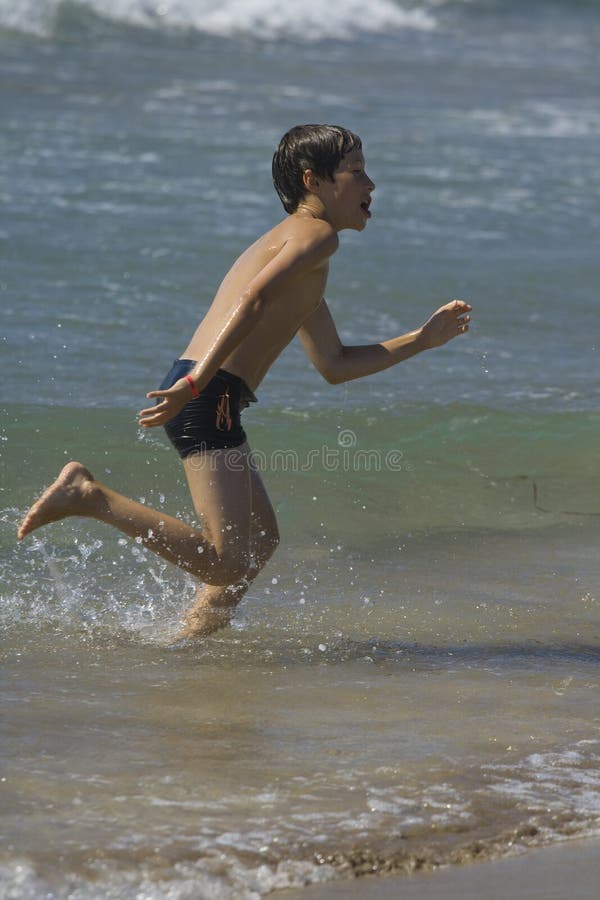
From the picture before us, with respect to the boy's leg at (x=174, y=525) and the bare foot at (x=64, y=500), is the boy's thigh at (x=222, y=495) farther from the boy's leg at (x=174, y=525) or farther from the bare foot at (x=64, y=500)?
the bare foot at (x=64, y=500)

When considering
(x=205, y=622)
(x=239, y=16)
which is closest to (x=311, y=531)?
(x=205, y=622)

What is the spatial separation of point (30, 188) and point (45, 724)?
9.08 metres

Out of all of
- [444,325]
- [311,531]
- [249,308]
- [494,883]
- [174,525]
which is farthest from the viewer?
[311,531]

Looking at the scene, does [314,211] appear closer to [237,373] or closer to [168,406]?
[237,373]

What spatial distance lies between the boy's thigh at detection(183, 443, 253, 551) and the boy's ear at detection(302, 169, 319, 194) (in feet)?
2.84

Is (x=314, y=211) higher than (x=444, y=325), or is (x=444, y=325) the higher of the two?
(x=314, y=211)

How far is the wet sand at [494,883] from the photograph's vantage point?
10.1 ft

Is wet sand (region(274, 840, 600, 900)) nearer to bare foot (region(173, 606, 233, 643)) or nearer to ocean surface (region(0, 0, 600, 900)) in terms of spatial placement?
ocean surface (region(0, 0, 600, 900))

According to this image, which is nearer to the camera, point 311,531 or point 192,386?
point 192,386

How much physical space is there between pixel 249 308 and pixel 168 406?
0.39 metres

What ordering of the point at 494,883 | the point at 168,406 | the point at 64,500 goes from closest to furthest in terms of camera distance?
1. the point at 494,883
2. the point at 168,406
3. the point at 64,500

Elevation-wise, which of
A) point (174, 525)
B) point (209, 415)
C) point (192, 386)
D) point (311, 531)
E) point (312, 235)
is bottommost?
point (311, 531)

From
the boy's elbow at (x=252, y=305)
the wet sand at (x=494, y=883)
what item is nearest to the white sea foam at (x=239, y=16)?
the boy's elbow at (x=252, y=305)

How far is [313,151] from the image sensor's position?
445 cm
